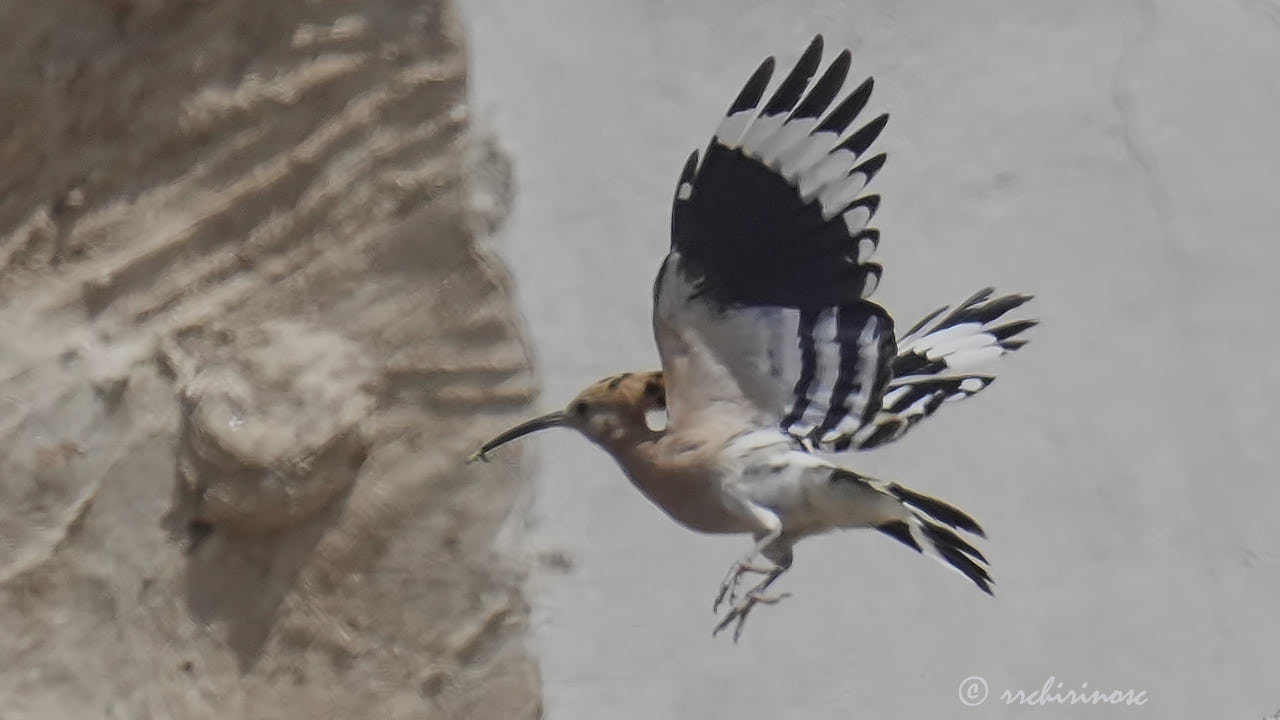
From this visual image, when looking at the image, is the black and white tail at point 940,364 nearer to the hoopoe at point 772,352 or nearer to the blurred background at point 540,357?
the hoopoe at point 772,352

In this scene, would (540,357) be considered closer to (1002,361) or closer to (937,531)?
(1002,361)

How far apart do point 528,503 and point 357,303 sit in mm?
422

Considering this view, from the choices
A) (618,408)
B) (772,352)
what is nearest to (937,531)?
(772,352)

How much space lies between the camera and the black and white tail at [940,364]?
7.43 feet

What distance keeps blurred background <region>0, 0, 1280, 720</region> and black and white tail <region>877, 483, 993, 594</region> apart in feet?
2.35

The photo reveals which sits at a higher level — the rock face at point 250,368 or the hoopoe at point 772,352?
the hoopoe at point 772,352

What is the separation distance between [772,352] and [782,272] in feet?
0.35

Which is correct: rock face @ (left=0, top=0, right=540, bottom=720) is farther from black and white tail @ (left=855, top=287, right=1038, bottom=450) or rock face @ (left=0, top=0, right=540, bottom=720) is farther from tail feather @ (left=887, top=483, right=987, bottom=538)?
tail feather @ (left=887, top=483, right=987, bottom=538)

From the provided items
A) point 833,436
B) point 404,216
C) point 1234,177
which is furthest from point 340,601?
point 1234,177

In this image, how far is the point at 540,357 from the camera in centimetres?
286

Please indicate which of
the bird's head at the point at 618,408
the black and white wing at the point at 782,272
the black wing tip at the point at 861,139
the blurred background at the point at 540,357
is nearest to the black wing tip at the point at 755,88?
the black and white wing at the point at 782,272

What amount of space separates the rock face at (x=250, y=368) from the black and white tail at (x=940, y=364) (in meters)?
0.74

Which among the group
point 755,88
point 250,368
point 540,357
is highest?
point 755,88

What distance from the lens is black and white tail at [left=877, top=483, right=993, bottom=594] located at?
79.4 inches
